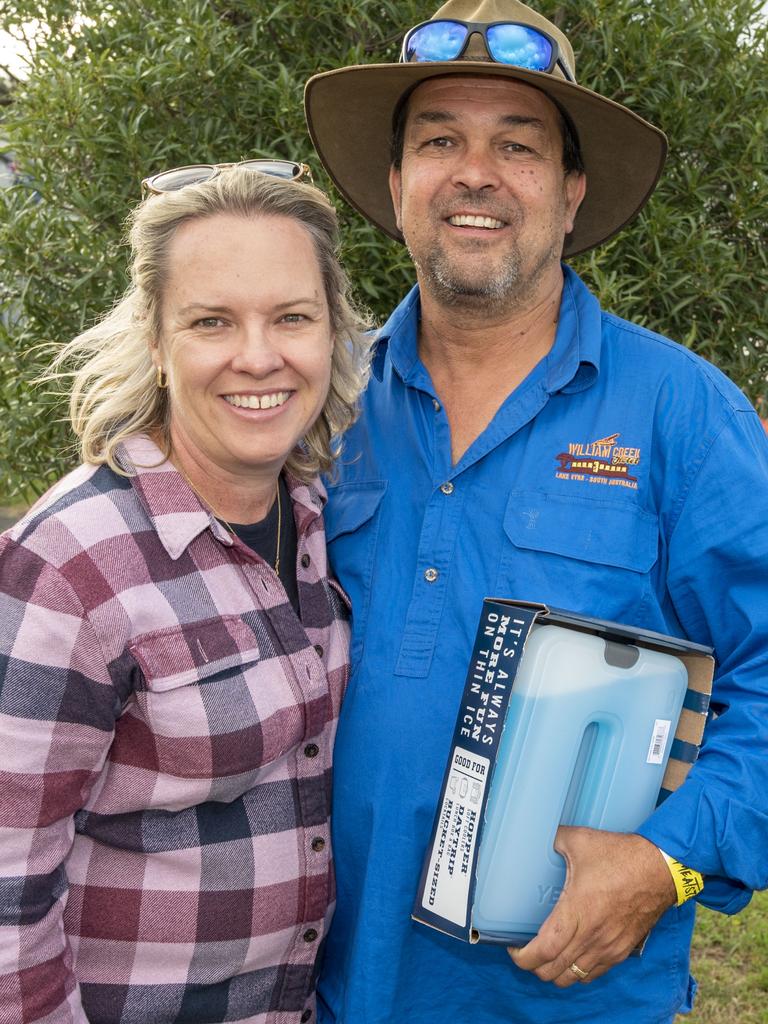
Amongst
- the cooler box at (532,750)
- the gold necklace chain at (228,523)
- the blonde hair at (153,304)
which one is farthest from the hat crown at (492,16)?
the cooler box at (532,750)

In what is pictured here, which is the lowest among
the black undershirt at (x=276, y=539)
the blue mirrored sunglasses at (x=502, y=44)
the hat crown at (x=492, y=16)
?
the black undershirt at (x=276, y=539)

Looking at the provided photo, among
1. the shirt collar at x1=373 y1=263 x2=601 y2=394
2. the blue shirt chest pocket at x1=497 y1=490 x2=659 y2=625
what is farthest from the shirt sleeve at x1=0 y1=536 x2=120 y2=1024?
the shirt collar at x1=373 y1=263 x2=601 y2=394

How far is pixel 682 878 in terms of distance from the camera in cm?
203

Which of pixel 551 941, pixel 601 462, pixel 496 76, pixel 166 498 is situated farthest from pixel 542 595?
pixel 496 76

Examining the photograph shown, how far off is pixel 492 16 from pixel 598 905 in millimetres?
2037

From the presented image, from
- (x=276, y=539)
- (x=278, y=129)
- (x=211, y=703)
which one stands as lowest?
(x=211, y=703)

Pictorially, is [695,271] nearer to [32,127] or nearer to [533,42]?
[533,42]

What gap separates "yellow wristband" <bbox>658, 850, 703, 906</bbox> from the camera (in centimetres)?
201

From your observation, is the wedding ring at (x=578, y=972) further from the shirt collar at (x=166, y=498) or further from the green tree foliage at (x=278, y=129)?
the green tree foliage at (x=278, y=129)

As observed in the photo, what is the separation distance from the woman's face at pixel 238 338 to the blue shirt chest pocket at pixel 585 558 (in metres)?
0.55

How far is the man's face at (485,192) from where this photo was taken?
2.51 meters

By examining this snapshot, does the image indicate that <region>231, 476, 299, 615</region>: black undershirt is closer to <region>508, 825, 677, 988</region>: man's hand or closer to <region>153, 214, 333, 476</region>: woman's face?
<region>153, 214, 333, 476</region>: woman's face

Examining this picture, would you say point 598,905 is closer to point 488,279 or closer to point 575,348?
point 575,348

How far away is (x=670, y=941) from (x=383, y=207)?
2.09 meters
